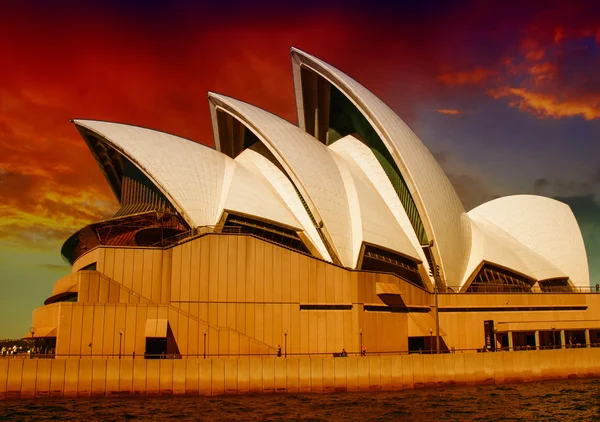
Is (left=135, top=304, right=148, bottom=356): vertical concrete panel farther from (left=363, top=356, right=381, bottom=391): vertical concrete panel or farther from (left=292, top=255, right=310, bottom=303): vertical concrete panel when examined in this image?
(left=363, top=356, right=381, bottom=391): vertical concrete panel

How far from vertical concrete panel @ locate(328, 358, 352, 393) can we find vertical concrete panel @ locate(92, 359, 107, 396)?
1035 centimetres

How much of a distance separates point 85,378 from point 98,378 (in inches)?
21.7

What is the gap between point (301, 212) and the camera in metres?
40.6

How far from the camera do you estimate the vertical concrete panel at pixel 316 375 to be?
95.6 ft

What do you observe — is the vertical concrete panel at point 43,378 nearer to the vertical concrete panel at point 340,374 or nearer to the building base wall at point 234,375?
the building base wall at point 234,375

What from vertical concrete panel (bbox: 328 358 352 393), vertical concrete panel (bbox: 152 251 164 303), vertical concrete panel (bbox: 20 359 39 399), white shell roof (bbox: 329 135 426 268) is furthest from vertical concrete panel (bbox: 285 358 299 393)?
white shell roof (bbox: 329 135 426 268)

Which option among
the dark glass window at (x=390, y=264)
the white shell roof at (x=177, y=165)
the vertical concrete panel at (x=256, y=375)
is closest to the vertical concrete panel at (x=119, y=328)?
the vertical concrete panel at (x=256, y=375)

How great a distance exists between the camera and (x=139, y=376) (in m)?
27.7

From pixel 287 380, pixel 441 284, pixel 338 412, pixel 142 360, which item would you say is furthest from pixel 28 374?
pixel 441 284

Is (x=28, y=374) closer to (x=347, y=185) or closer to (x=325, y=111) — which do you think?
(x=347, y=185)

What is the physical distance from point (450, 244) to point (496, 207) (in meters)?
12.6

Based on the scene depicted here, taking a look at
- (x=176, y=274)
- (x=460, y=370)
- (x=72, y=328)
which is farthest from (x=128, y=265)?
(x=460, y=370)

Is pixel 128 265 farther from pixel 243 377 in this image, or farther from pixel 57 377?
pixel 243 377

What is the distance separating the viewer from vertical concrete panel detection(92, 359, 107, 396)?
27.3m
